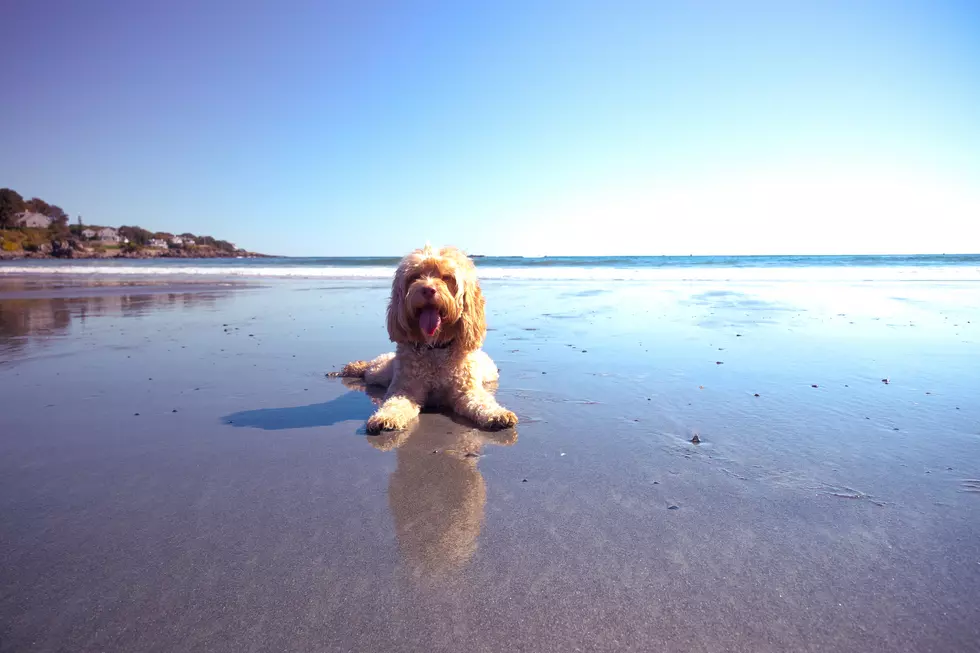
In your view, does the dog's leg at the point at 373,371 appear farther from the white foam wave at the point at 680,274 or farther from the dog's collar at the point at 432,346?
the white foam wave at the point at 680,274

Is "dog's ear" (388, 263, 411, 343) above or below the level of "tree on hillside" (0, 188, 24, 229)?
below

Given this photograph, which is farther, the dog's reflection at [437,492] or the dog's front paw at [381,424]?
the dog's front paw at [381,424]

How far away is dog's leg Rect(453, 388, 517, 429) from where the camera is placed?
3.79 meters

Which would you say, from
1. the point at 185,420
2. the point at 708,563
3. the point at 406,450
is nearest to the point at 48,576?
the point at 406,450

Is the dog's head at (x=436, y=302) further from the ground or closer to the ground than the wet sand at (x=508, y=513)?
further from the ground

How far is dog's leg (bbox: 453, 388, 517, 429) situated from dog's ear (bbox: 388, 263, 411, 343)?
71 cm

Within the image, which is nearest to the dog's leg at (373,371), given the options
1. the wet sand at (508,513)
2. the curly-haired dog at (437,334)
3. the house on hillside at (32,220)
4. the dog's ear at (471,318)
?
the wet sand at (508,513)

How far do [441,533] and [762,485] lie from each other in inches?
70.0

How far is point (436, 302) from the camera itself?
399 cm

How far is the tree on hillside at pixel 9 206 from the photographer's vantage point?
73.2 meters

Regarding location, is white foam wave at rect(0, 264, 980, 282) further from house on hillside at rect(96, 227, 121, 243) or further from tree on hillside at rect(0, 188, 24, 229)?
tree on hillside at rect(0, 188, 24, 229)

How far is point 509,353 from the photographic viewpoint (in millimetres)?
6863

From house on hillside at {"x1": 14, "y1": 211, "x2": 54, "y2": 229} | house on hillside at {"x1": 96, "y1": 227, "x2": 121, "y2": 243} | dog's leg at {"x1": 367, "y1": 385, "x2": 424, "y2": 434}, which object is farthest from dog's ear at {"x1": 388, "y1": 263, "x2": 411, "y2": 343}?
house on hillside at {"x1": 14, "y1": 211, "x2": 54, "y2": 229}

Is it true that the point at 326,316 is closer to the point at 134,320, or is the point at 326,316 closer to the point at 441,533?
the point at 134,320
